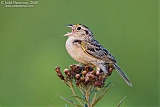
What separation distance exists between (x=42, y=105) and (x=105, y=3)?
3593mm

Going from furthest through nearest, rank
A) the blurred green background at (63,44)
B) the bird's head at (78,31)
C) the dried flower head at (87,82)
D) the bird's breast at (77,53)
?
the blurred green background at (63,44) → the bird's head at (78,31) → the bird's breast at (77,53) → the dried flower head at (87,82)

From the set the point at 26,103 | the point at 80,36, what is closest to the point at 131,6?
the point at 26,103

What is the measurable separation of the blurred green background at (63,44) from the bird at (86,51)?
324 cm

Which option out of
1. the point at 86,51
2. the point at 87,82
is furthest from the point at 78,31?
the point at 87,82

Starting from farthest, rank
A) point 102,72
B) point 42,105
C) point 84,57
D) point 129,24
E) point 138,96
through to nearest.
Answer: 1. point 129,24
2. point 138,96
3. point 42,105
4. point 84,57
5. point 102,72

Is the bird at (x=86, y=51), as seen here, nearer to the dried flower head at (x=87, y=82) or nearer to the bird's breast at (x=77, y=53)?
the bird's breast at (x=77, y=53)

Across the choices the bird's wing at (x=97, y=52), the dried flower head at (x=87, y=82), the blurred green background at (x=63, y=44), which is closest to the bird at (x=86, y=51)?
the bird's wing at (x=97, y=52)

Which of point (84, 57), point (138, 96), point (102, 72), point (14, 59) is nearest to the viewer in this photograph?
point (102, 72)

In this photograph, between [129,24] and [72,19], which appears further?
[129,24]

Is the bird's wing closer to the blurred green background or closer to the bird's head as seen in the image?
the bird's head

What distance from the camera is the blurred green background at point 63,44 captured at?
31.7 ft

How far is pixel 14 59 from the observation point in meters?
10.5

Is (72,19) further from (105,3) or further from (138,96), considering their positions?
(138,96)

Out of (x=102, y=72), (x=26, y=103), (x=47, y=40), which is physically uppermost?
(x=47, y=40)
